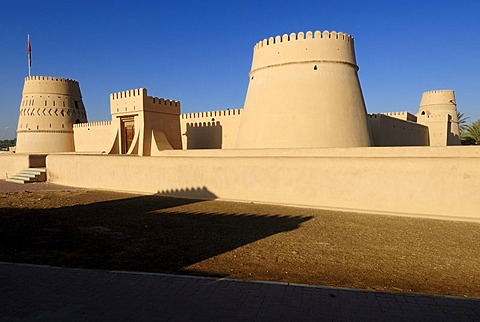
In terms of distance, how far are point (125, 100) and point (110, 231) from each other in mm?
11779

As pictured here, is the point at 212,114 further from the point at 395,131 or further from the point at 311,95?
the point at 395,131

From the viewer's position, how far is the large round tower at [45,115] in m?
26.3

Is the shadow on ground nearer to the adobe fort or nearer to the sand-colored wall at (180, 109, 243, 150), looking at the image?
the adobe fort

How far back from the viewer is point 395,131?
18.3 metres

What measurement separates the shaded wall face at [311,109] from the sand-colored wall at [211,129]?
4.86 m

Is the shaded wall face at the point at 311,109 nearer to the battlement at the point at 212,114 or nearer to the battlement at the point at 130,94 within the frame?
the battlement at the point at 212,114

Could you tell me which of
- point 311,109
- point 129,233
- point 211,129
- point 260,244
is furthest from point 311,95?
point 129,233

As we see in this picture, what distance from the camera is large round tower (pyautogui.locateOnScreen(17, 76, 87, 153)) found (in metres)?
26.3

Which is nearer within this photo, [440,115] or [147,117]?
[147,117]

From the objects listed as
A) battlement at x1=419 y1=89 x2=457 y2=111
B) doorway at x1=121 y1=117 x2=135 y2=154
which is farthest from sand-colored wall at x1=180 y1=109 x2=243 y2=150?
battlement at x1=419 y1=89 x2=457 y2=111

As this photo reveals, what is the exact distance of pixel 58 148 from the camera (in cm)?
2691

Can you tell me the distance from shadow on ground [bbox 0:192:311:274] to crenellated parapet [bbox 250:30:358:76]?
7618 mm

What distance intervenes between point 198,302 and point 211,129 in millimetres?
16697

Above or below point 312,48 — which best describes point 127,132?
below
